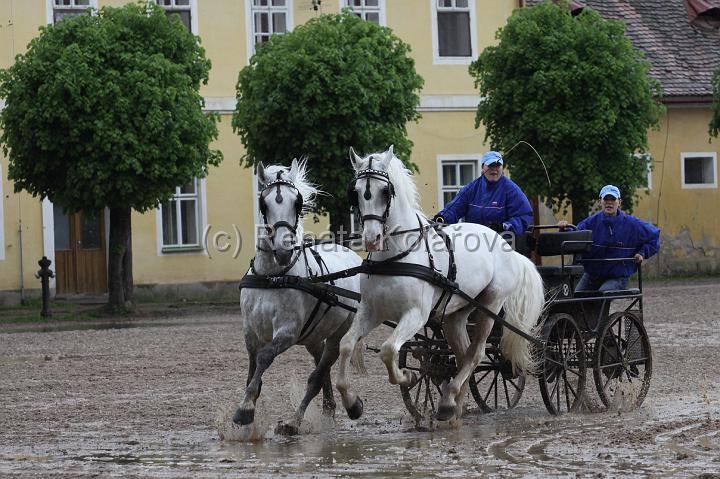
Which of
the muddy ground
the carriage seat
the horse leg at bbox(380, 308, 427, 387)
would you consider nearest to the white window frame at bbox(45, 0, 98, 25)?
the muddy ground

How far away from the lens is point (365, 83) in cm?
2272

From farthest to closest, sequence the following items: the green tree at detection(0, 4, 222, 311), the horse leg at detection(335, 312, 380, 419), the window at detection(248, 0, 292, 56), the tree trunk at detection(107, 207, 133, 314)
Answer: the window at detection(248, 0, 292, 56) → the tree trunk at detection(107, 207, 133, 314) → the green tree at detection(0, 4, 222, 311) → the horse leg at detection(335, 312, 380, 419)

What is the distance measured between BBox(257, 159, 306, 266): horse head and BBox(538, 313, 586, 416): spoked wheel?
239 centimetres

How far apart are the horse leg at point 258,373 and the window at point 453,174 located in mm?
20456

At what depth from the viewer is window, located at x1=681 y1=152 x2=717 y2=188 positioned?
31234mm

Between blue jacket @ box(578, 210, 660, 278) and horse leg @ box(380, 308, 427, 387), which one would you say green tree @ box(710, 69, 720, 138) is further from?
horse leg @ box(380, 308, 427, 387)

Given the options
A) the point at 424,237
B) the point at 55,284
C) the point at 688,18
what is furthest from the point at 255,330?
the point at 688,18

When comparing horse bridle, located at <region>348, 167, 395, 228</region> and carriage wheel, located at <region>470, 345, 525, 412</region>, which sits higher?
horse bridle, located at <region>348, 167, 395, 228</region>

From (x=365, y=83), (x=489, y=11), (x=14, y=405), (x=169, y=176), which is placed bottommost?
(x=14, y=405)

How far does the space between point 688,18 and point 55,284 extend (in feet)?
53.3

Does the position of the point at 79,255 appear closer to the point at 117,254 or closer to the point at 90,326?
the point at 117,254

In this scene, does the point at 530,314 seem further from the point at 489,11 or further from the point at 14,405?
the point at 489,11

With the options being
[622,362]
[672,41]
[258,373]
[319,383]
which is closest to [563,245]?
[622,362]

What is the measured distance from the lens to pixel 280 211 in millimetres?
9102
